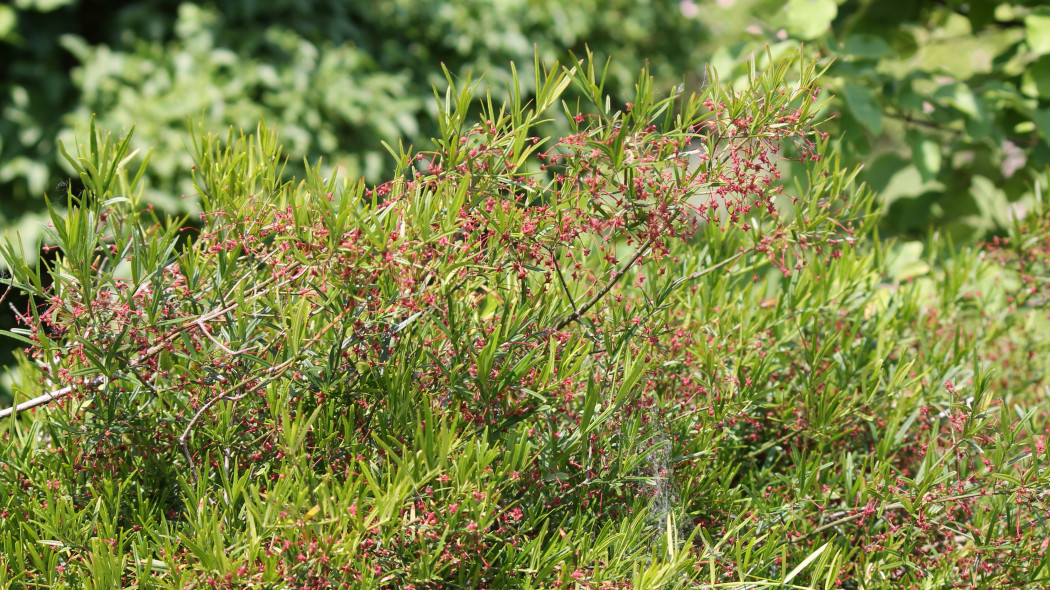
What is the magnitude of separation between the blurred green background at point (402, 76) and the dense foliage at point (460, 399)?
1401 mm

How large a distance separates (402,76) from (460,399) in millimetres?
4208

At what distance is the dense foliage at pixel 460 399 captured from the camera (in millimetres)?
1171

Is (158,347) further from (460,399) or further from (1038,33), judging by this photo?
(1038,33)

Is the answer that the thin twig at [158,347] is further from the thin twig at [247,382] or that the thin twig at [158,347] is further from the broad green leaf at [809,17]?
the broad green leaf at [809,17]

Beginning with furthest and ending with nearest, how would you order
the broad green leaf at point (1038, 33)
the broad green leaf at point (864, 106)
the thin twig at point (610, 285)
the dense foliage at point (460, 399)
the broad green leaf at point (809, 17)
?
1. the broad green leaf at point (1038, 33)
2. the broad green leaf at point (809, 17)
3. the broad green leaf at point (864, 106)
4. the thin twig at point (610, 285)
5. the dense foliage at point (460, 399)

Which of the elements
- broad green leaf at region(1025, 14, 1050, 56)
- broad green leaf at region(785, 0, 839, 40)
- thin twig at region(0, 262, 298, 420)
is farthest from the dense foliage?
broad green leaf at region(1025, 14, 1050, 56)

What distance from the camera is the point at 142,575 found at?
1.10 m

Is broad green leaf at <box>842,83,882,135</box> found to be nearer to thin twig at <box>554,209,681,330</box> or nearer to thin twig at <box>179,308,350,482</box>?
thin twig at <box>554,209,681,330</box>

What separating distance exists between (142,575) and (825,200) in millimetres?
1226

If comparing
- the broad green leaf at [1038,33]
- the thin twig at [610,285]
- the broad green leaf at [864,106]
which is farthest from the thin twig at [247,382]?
the broad green leaf at [1038,33]

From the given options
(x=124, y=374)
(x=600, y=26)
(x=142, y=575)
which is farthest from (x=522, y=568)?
(x=600, y=26)

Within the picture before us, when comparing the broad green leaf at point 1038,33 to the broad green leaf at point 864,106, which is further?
the broad green leaf at point 1038,33

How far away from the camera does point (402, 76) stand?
524 cm

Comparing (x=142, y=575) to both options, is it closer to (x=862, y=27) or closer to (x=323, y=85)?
(x=862, y=27)
